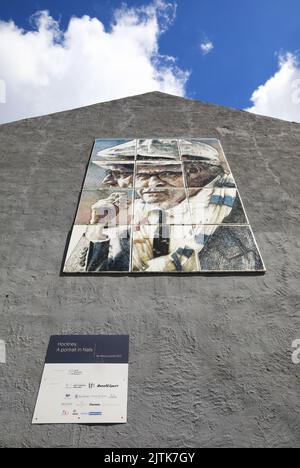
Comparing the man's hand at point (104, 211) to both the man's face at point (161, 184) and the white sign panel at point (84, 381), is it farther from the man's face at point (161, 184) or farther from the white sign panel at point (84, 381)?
the white sign panel at point (84, 381)

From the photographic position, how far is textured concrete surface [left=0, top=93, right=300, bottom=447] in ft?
9.07

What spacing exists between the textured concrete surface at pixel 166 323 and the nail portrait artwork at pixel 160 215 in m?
0.17

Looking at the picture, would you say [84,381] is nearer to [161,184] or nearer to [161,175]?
[161,184]

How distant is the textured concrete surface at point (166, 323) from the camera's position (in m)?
2.77

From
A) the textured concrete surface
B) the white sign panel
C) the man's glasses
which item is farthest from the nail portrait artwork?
the white sign panel

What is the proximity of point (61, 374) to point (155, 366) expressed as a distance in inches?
32.5

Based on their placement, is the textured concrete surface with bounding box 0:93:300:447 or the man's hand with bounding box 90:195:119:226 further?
the man's hand with bounding box 90:195:119:226

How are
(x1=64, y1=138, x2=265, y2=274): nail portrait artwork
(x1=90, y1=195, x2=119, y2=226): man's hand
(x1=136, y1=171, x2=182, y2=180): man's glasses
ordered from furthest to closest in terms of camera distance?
(x1=136, y1=171, x2=182, y2=180): man's glasses < (x1=90, y1=195, x2=119, y2=226): man's hand < (x1=64, y1=138, x2=265, y2=274): nail portrait artwork

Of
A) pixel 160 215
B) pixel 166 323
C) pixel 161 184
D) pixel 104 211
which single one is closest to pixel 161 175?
pixel 161 184

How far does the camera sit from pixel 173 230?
4.35m

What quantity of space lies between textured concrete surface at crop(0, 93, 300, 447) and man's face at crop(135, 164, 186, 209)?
3.05 ft

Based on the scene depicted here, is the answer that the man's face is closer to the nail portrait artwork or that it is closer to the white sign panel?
the nail portrait artwork

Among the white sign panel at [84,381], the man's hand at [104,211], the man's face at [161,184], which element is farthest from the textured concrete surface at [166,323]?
the man's face at [161,184]
